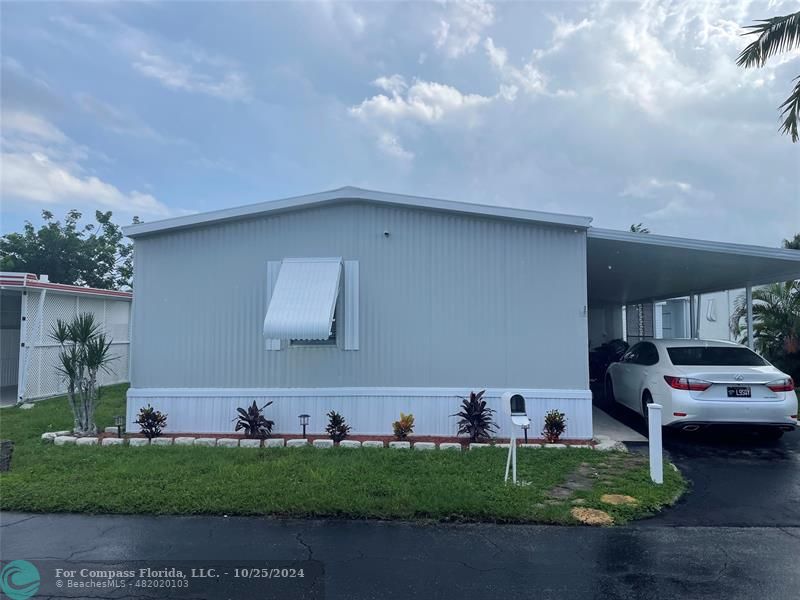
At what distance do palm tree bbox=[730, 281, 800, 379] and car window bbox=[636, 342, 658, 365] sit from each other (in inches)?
238

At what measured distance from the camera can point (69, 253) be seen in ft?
82.7

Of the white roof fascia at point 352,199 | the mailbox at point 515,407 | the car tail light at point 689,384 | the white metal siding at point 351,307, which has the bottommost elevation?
the mailbox at point 515,407

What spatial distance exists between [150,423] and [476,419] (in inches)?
187

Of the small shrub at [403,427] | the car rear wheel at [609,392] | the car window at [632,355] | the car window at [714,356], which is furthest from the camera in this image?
the car rear wheel at [609,392]

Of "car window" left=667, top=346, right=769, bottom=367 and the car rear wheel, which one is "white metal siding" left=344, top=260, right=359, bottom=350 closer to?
"car window" left=667, top=346, right=769, bottom=367

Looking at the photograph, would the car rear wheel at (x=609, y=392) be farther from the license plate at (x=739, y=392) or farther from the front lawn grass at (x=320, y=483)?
the front lawn grass at (x=320, y=483)

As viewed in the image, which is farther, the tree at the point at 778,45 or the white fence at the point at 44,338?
the white fence at the point at 44,338

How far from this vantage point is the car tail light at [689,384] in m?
6.75

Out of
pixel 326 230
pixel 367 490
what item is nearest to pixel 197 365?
pixel 326 230

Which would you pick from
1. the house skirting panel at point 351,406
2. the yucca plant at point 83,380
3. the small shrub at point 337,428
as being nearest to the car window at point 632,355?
the house skirting panel at point 351,406

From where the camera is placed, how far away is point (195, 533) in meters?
4.21

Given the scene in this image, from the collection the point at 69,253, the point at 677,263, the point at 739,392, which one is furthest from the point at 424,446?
the point at 69,253

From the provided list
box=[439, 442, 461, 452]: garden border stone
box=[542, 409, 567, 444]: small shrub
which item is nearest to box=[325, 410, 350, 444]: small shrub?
box=[439, 442, 461, 452]: garden border stone

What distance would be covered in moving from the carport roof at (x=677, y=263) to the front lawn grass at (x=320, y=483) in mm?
3043
